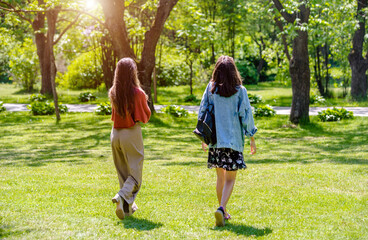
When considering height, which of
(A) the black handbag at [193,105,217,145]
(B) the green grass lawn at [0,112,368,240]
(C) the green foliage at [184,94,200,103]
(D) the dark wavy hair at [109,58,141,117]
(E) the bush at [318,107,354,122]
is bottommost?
(B) the green grass lawn at [0,112,368,240]

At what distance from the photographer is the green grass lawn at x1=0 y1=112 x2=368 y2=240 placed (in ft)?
18.9

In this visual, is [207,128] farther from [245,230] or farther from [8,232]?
[8,232]

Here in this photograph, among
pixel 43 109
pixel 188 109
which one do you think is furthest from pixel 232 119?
pixel 43 109

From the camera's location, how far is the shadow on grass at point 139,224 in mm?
5805

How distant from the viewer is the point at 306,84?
16.6 meters

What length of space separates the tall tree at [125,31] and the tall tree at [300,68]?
409 centimetres

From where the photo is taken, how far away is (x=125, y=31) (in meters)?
18.0

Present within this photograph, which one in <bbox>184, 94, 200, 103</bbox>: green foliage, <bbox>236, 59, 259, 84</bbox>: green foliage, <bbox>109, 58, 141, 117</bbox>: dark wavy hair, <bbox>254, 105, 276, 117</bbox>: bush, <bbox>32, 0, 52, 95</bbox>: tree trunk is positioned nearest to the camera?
<bbox>109, 58, 141, 117</bbox>: dark wavy hair

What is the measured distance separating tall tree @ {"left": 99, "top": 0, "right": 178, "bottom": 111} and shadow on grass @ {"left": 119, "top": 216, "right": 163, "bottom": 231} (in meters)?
11.9

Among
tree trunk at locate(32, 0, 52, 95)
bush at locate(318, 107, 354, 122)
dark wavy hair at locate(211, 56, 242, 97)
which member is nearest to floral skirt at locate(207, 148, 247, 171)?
dark wavy hair at locate(211, 56, 242, 97)

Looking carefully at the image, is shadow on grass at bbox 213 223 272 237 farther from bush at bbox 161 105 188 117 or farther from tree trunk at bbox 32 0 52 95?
tree trunk at bbox 32 0 52 95

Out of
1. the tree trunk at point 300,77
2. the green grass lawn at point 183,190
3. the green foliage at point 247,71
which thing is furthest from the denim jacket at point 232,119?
the green foliage at point 247,71

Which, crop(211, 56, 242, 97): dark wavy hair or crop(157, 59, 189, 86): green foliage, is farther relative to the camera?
crop(157, 59, 189, 86): green foliage

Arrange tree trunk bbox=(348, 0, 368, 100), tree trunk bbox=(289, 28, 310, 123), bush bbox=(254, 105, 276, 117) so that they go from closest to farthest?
tree trunk bbox=(289, 28, 310, 123) < bush bbox=(254, 105, 276, 117) < tree trunk bbox=(348, 0, 368, 100)
